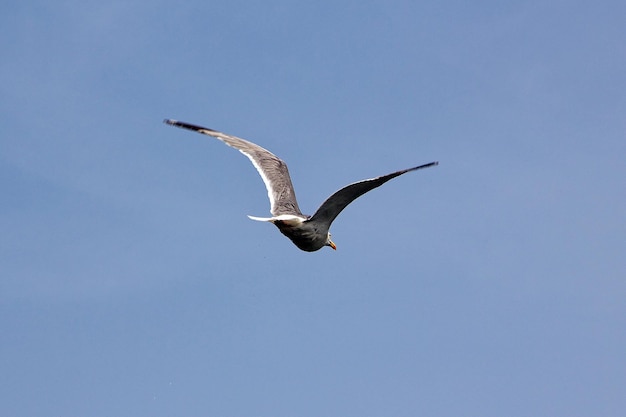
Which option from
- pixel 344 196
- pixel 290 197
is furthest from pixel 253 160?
pixel 344 196

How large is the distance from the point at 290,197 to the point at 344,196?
489 centimetres

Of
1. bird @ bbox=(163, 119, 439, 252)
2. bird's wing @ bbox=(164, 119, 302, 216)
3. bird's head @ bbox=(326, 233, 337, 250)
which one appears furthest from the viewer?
bird's head @ bbox=(326, 233, 337, 250)

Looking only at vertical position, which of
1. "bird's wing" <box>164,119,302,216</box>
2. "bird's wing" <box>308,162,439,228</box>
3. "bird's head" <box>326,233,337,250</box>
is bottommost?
"bird's head" <box>326,233,337,250</box>

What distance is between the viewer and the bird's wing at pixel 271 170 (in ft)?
93.0

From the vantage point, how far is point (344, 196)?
24.4 m

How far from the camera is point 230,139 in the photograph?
30203mm

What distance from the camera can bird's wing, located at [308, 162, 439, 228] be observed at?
22.6m

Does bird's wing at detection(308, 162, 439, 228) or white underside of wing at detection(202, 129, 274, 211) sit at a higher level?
white underside of wing at detection(202, 129, 274, 211)

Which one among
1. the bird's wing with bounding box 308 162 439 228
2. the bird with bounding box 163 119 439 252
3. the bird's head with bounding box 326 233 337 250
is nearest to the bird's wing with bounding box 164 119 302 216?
the bird with bounding box 163 119 439 252

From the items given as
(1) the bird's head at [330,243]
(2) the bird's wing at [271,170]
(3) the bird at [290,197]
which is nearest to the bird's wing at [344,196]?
(3) the bird at [290,197]

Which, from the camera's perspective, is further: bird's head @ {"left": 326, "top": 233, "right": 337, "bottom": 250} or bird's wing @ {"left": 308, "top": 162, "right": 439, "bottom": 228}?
bird's head @ {"left": 326, "top": 233, "right": 337, "bottom": 250}

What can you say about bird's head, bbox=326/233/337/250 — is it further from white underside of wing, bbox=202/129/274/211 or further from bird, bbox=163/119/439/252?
white underside of wing, bbox=202/129/274/211

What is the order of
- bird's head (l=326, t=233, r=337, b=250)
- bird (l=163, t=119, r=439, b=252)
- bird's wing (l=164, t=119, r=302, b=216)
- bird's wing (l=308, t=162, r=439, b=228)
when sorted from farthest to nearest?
bird's head (l=326, t=233, r=337, b=250)
bird's wing (l=164, t=119, r=302, b=216)
bird (l=163, t=119, r=439, b=252)
bird's wing (l=308, t=162, r=439, b=228)

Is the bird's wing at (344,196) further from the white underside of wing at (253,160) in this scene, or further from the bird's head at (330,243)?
the white underside of wing at (253,160)
